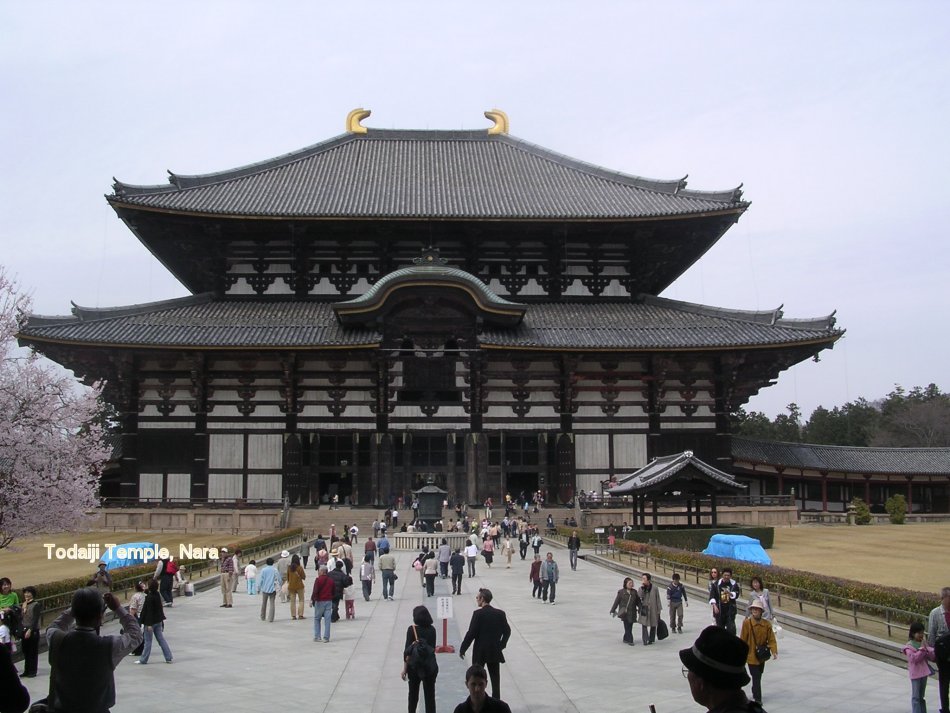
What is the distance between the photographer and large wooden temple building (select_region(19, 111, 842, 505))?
1948 inches

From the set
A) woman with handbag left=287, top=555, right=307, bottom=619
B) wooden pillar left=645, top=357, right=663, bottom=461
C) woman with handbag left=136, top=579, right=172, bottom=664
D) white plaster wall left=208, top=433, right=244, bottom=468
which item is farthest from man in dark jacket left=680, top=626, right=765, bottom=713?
white plaster wall left=208, top=433, right=244, bottom=468

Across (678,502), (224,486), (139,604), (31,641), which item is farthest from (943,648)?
(224,486)

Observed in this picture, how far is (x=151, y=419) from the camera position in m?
50.2

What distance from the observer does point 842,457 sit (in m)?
64.2

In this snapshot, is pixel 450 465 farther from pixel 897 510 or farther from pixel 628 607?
pixel 628 607

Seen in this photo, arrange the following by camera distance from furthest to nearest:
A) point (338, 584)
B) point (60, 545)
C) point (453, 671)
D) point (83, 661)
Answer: point (60, 545) → point (338, 584) → point (453, 671) → point (83, 661)

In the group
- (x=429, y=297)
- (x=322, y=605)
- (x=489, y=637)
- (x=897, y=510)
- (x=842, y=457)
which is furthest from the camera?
(x=842, y=457)

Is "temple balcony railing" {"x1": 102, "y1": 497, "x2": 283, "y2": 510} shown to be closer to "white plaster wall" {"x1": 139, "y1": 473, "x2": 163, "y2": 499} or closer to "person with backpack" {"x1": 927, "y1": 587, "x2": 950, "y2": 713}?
"white plaster wall" {"x1": 139, "y1": 473, "x2": 163, "y2": 499}

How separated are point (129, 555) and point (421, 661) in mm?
19848

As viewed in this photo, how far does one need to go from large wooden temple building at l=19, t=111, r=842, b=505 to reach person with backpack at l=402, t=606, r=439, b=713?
36.4 metres

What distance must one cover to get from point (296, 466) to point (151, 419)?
8257 millimetres

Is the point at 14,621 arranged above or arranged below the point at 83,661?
below

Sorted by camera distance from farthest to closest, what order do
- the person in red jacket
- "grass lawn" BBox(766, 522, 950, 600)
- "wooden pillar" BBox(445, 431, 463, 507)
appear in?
1. "wooden pillar" BBox(445, 431, 463, 507)
2. "grass lawn" BBox(766, 522, 950, 600)
3. the person in red jacket

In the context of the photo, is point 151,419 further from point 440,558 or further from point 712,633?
point 712,633
